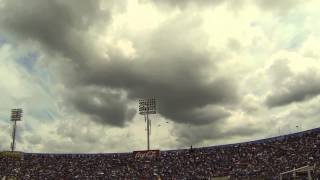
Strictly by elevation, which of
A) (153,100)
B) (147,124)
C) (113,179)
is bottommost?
(113,179)

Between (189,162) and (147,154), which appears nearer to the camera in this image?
(189,162)

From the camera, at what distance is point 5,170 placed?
9969 cm

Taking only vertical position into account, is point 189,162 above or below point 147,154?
below

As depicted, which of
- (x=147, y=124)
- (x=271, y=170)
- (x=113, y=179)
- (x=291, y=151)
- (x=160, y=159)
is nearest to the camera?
(x=271, y=170)

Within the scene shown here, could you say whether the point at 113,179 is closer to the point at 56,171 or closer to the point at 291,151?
the point at 56,171

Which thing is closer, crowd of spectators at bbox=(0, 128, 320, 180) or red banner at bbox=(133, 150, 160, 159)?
crowd of spectators at bbox=(0, 128, 320, 180)

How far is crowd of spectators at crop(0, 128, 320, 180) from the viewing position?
269 ft

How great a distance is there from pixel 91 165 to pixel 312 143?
171 ft

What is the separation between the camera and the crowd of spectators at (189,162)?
81.9 metres

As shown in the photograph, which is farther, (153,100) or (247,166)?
(153,100)

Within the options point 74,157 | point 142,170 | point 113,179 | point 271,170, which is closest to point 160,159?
point 142,170

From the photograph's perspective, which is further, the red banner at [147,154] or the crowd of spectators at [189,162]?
the red banner at [147,154]

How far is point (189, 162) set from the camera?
97.1m

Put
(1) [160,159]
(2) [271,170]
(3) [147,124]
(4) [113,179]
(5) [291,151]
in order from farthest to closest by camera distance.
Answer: (3) [147,124]
(1) [160,159]
(4) [113,179]
(5) [291,151]
(2) [271,170]
